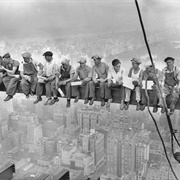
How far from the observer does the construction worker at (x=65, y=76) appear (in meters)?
4.53

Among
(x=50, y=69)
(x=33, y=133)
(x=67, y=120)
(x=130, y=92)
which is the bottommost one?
(x=33, y=133)

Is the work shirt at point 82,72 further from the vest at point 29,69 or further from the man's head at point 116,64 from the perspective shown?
the vest at point 29,69

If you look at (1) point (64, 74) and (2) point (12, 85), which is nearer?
(1) point (64, 74)

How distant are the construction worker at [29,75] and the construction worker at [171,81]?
2.01m

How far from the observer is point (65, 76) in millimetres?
4598

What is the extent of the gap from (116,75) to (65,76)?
0.84m

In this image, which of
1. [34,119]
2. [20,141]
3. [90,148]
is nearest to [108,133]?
[90,148]

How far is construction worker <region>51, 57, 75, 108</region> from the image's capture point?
4.53 m

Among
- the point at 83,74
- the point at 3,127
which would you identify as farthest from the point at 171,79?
the point at 3,127

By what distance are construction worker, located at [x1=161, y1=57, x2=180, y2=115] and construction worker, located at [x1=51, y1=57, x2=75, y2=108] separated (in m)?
1.42

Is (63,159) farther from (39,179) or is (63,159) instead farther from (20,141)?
(39,179)

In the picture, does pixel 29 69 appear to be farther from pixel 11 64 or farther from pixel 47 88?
pixel 47 88

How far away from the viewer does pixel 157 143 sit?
24.2 ft

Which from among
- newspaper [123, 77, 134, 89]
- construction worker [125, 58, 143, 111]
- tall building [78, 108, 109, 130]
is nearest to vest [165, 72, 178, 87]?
construction worker [125, 58, 143, 111]
